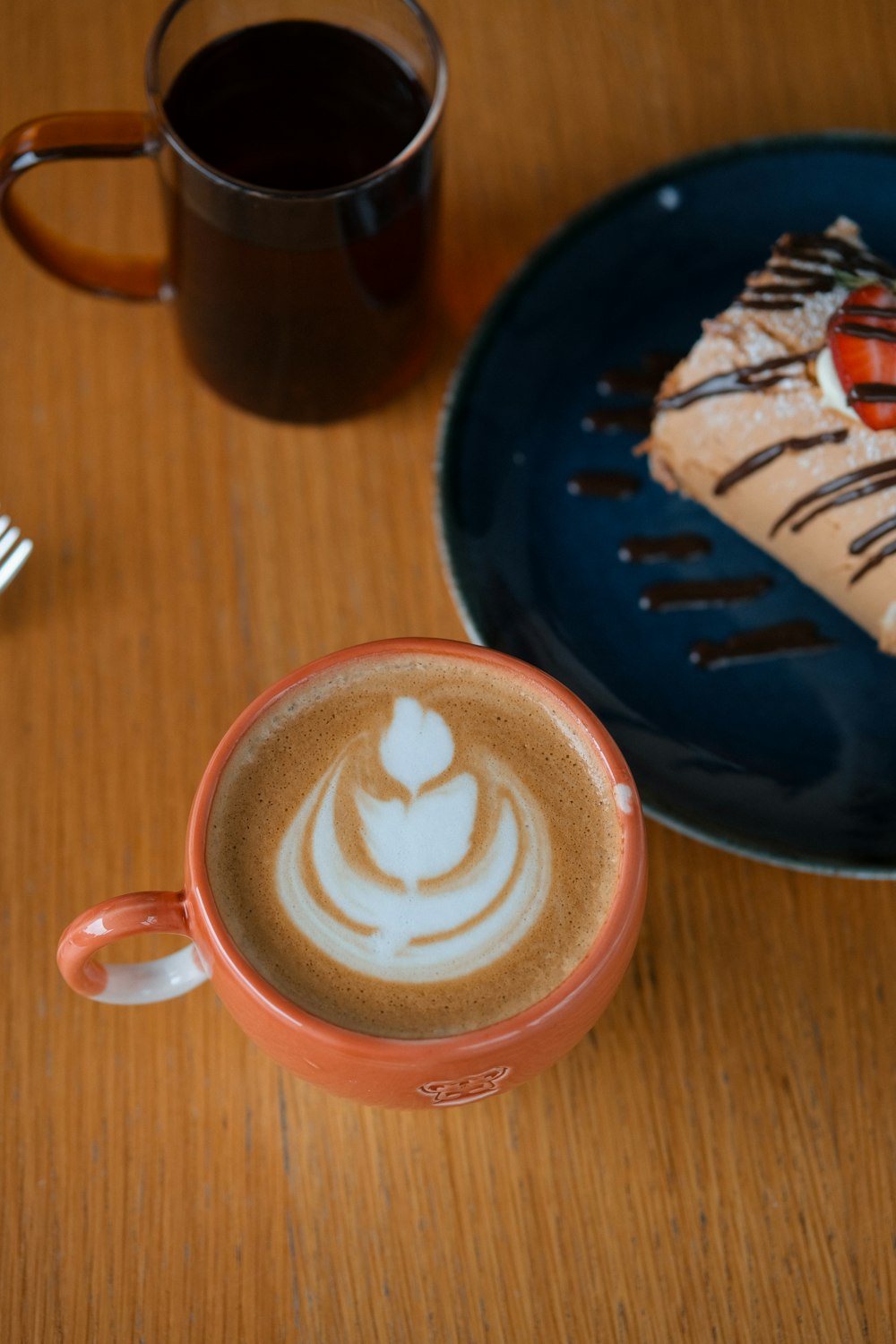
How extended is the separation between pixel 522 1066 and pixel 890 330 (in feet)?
1.81

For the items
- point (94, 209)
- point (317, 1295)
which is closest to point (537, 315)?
point (94, 209)

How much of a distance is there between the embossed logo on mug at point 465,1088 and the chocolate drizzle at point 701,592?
1.29 ft

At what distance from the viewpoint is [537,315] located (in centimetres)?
97

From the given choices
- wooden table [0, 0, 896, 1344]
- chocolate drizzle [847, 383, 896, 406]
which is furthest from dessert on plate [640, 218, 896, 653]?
wooden table [0, 0, 896, 1344]

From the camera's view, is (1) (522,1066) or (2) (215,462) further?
(2) (215,462)

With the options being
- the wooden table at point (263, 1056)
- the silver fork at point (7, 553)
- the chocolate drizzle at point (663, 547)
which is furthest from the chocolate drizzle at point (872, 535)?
the silver fork at point (7, 553)

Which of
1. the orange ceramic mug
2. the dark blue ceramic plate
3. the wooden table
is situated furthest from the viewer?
the dark blue ceramic plate

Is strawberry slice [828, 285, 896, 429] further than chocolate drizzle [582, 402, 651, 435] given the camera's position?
No

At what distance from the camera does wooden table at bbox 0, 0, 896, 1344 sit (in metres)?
0.73

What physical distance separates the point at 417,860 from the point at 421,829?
0.06 feet

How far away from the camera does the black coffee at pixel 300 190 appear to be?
32.3 inches

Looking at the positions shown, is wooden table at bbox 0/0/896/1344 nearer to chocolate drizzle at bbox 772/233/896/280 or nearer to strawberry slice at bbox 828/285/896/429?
chocolate drizzle at bbox 772/233/896/280

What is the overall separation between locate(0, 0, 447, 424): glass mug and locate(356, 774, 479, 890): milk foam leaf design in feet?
1.20

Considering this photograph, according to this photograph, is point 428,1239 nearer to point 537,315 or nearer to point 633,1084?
point 633,1084
